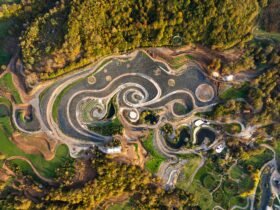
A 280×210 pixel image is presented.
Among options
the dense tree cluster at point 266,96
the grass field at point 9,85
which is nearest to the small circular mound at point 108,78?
the grass field at point 9,85

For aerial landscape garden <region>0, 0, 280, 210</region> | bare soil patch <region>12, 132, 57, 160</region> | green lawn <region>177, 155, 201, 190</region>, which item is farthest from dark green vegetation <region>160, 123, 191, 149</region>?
bare soil patch <region>12, 132, 57, 160</region>

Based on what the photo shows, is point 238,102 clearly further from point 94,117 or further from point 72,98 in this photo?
point 72,98

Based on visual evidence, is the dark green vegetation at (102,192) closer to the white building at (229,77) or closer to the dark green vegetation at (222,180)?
the dark green vegetation at (222,180)

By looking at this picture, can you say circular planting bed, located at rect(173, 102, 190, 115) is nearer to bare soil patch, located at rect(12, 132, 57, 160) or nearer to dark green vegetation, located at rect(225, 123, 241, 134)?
dark green vegetation, located at rect(225, 123, 241, 134)

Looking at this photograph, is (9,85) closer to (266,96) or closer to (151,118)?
(151,118)

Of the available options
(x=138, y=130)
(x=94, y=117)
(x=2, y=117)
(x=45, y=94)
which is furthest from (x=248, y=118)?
(x=2, y=117)
